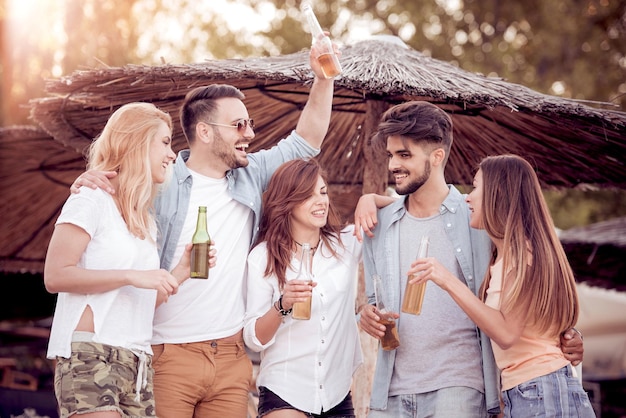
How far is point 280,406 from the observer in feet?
11.2

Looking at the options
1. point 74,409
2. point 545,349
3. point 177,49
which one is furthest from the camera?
point 177,49

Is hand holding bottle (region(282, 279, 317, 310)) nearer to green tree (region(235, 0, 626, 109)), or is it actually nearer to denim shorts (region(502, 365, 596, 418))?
denim shorts (region(502, 365, 596, 418))

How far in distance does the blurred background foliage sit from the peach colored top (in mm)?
12877

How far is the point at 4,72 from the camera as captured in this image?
1572 centimetres

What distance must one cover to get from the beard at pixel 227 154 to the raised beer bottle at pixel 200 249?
458mm

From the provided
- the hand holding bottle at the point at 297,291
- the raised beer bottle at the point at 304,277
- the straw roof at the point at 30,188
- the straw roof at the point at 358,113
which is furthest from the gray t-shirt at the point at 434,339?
→ the straw roof at the point at 30,188

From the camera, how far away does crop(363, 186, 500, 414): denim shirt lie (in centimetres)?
347

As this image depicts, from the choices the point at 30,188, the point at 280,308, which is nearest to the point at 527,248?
the point at 280,308

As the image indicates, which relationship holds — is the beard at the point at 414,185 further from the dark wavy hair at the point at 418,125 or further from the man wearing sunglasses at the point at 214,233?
the man wearing sunglasses at the point at 214,233

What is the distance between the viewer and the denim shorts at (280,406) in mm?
3426

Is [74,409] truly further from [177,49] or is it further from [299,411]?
[177,49]

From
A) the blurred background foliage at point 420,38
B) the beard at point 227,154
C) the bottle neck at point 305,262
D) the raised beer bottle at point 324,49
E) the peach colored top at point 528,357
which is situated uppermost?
the blurred background foliage at point 420,38

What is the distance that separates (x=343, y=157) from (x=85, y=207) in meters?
3.47

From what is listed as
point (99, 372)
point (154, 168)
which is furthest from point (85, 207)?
point (99, 372)
